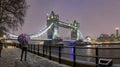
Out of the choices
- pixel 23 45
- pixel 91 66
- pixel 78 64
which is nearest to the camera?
pixel 91 66

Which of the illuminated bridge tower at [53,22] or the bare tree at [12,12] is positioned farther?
the illuminated bridge tower at [53,22]

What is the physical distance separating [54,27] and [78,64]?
99915 millimetres

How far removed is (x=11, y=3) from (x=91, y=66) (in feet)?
32.1

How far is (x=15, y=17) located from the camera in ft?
63.2

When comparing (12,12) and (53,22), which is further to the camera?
(53,22)

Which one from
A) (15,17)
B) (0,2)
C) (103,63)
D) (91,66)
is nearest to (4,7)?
(0,2)

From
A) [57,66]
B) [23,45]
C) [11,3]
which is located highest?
[11,3]

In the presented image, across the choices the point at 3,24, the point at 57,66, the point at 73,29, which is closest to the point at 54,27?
the point at 73,29

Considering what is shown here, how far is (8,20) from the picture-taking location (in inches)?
764

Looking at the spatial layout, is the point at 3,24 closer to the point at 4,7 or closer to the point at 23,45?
the point at 4,7

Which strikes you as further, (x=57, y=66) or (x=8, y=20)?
(x=8, y=20)

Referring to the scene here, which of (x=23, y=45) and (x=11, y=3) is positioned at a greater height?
(x=11, y=3)

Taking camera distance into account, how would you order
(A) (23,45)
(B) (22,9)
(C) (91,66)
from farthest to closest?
(B) (22,9)
(A) (23,45)
(C) (91,66)

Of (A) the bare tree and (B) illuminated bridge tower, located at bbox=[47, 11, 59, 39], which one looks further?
(B) illuminated bridge tower, located at bbox=[47, 11, 59, 39]
